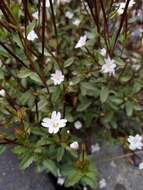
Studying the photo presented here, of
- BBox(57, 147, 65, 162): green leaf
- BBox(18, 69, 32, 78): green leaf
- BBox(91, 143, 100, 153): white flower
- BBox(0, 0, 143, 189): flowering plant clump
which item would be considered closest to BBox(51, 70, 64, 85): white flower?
BBox(0, 0, 143, 189): flowering plant clump

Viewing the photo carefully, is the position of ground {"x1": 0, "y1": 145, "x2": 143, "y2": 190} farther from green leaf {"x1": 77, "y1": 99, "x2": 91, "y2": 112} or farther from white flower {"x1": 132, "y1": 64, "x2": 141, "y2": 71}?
white flower {"x1": 132, "y1": 64, "x2": 141, "y2": 71}

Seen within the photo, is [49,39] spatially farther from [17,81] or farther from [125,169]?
[125,169]

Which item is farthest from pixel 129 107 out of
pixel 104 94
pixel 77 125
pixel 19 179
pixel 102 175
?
pixel 19 179

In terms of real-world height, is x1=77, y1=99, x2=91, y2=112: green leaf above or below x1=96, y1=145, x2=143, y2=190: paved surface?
above

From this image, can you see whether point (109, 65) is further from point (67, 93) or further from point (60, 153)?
point (60, 153)

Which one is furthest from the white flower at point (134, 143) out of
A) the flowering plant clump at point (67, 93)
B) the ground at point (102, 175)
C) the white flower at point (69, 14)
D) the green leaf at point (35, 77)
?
the white flower at point (69, 14)
